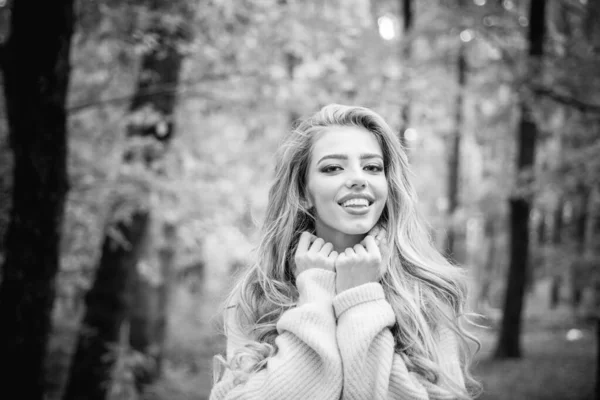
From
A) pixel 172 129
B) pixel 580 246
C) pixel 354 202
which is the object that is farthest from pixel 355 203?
pixel 580 246

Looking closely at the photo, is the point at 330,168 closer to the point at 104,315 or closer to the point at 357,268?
the point at 357,268

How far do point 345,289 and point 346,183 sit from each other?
493mm

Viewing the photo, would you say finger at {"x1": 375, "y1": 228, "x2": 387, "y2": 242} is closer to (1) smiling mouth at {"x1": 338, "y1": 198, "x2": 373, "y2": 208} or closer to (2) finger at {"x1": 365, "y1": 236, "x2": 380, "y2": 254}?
(2) finger at {"x1": 365, "y1": 236, "x2": 380, "y2": 254}

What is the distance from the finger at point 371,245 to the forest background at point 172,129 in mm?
715

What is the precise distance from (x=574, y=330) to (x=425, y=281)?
46.7ft

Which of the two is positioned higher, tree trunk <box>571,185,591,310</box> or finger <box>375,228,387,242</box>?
finger <box>375,228,387,242</box>

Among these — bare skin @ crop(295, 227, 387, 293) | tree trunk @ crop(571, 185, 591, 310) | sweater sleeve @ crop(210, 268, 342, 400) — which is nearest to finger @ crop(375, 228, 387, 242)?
bare skin @ crop(295, 227, 387, 293)

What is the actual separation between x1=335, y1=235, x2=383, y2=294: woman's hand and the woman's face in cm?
13

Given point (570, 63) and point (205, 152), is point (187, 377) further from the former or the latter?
point (570, 63)

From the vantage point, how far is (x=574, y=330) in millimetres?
13883

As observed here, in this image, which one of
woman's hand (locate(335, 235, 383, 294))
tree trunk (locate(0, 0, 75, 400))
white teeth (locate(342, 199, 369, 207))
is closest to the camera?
woman's hand (locate(335, 235, 383, 294))

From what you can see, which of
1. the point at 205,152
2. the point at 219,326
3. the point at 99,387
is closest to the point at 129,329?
the point at 99,387

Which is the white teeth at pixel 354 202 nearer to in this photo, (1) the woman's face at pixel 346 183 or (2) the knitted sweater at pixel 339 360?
(1) the woman's face at pixel 346 183

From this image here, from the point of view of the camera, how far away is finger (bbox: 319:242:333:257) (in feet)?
7.39
